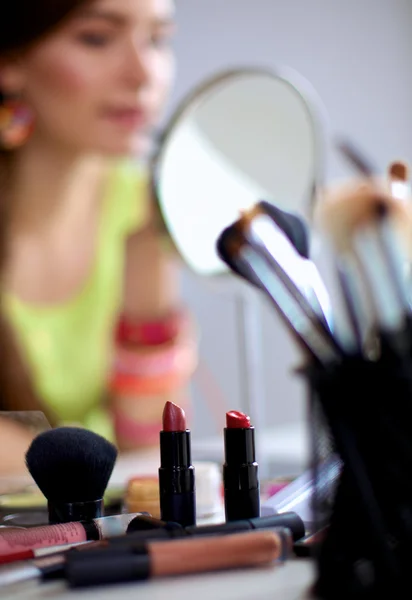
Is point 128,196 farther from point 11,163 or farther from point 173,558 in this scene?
point 173,558

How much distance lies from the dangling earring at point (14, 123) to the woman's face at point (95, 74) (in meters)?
0.01

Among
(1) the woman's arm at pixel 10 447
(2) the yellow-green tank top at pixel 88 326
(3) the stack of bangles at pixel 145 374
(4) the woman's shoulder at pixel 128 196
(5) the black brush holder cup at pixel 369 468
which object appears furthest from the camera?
(4) the woman's shoulder at pixel 128 196

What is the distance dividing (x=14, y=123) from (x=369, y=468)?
1.04 meters

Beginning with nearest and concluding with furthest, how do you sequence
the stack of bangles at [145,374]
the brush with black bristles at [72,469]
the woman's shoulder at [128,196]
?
1. the brush with black bristles at [72,469]
2. the stack of bangles at [145,374]
3. the woman's shoulder at [128,196]

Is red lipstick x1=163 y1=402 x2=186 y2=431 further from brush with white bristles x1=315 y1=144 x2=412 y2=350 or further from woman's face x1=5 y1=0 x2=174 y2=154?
woman's face x1=5 y1=0 x2=174 y2=154

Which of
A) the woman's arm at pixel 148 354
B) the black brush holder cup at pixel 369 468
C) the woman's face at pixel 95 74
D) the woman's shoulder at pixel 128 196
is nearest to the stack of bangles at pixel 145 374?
the woman's arm at pixel 148 354

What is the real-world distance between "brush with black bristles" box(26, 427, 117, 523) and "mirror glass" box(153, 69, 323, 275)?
14.1 inches

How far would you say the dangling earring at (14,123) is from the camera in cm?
119

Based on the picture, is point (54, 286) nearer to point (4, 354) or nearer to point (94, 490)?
point (4, 354)

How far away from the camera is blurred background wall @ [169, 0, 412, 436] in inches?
56.3

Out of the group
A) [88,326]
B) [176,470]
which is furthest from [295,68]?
[176,470]

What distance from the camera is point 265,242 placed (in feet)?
1.05

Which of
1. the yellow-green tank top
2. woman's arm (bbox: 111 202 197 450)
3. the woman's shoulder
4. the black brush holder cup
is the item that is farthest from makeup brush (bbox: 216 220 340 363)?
the woman's shoulder

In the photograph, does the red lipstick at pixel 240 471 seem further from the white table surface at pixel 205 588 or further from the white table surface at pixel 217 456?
the white table surface at pixel 217 456
